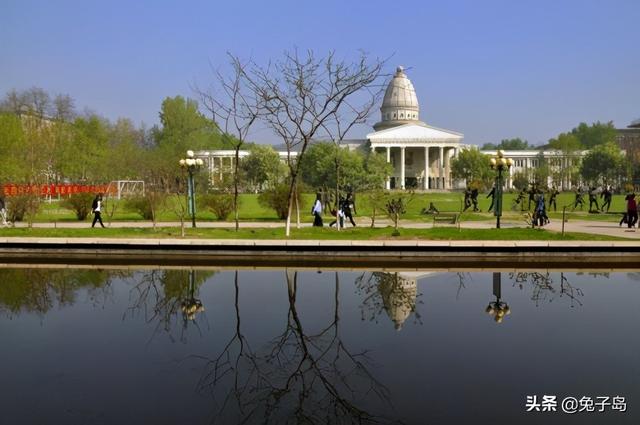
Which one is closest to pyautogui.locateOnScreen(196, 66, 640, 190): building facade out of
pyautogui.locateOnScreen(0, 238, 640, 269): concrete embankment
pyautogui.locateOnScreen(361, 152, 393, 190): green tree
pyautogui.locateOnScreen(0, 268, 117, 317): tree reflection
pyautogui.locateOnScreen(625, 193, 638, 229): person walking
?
pyautogui.locateOnScreen(361, 152, 393, 190): green tree

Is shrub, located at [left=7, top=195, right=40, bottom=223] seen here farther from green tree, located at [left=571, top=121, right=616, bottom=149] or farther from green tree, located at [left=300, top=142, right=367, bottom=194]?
green tree, located at [left=571, top=121, right=616, bottom=149]

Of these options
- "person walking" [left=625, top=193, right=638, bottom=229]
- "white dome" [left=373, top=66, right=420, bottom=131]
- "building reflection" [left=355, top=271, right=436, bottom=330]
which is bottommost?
"building reflection" [left=355, top=271, right=436, bottom=330]

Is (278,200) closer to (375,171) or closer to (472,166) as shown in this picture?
(375,171)

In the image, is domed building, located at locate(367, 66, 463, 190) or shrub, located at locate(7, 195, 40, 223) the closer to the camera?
shrub, located at locate(7, 195, 40, 223)

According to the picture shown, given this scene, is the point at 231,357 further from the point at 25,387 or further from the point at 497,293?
the point at 497,293

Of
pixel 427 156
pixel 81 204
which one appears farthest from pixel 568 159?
pixel 81 204

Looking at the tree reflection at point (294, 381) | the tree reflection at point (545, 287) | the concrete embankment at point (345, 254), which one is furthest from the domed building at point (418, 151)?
the tree reflection at point (294, 381)

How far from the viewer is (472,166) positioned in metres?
76.6

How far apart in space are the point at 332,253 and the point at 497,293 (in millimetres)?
5204

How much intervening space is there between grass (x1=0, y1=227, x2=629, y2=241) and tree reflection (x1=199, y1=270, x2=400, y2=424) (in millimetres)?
9191

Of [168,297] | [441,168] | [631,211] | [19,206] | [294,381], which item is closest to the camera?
[294,381]

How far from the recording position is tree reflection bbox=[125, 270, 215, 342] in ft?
28.1

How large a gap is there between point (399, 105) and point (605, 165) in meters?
36.6

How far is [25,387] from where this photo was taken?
588 cm
